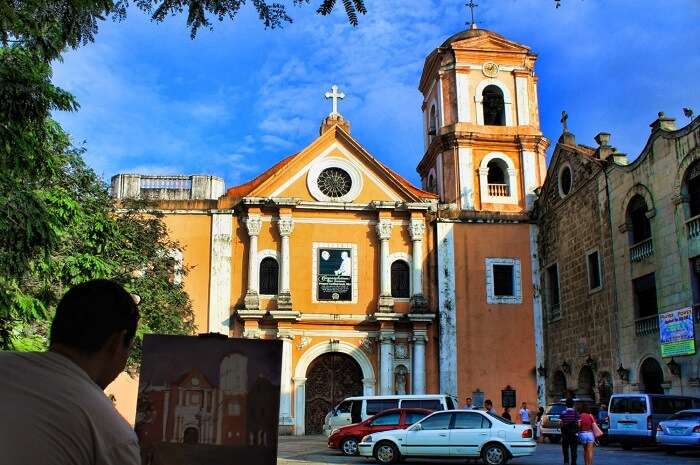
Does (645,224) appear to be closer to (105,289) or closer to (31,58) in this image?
(31,58)

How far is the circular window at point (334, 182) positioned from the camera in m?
28.6

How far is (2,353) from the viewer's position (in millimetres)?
2324

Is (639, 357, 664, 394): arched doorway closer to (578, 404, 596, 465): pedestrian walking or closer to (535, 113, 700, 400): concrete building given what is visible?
(535, 113, 700, 400): concrete building

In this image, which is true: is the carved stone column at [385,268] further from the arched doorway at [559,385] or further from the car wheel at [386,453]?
the car wheel at [386,453]

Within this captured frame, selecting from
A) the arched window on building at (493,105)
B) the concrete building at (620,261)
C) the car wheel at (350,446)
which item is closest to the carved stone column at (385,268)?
the concrete building at (620,261)

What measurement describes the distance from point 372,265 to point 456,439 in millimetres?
12210

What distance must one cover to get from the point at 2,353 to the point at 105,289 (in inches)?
14.4

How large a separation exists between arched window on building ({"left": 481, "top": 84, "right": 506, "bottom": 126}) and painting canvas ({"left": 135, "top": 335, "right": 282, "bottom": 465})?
27.2 meters

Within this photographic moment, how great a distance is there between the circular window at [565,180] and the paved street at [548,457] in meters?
9.63

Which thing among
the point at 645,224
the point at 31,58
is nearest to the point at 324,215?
the point at 645,224

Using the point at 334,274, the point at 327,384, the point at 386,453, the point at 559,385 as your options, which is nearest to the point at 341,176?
the point at 334,274

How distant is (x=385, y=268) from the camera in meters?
27.5

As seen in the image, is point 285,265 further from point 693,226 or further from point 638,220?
point 693,226

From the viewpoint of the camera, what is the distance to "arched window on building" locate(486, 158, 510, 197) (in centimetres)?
2948
